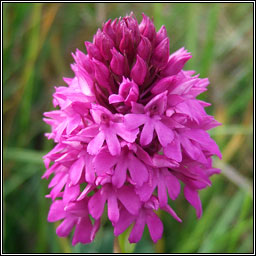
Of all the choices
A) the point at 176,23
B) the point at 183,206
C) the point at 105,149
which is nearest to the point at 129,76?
the point at 105,149

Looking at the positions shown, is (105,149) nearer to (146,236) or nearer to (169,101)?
(169,101)

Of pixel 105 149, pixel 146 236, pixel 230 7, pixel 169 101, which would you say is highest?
pixel 230 7

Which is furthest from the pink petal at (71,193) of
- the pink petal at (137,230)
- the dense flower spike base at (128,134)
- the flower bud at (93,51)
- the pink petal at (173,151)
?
the flower bud at (93,51)

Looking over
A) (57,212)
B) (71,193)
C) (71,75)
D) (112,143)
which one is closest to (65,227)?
(57,212)

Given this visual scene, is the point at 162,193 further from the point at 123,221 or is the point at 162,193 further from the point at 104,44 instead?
the point at 104,44

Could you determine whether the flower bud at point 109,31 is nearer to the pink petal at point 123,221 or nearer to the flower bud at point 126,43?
the flower bud at point 126,43

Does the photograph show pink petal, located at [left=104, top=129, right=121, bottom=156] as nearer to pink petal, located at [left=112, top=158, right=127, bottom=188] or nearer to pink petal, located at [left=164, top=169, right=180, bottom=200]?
pink petal, located at [left=112, top=158, right=127, bottom=188]

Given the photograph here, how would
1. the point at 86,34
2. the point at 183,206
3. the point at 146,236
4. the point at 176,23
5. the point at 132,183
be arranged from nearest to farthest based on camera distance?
the point at 132,183 < the point at 146,236 < the point at 183,206 < the point at 86,34 < the point at 176,23
